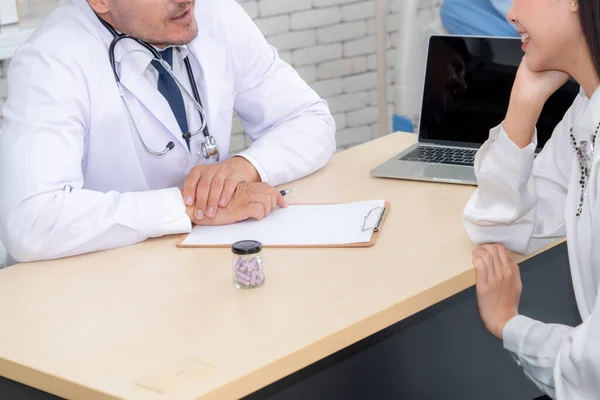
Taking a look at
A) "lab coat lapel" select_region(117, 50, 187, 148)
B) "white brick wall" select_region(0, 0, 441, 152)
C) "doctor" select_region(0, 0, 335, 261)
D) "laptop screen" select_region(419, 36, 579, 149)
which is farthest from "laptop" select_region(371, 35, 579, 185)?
"white brick wall" select_region(0, 0, 441, 152)

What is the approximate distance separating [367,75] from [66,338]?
3.06m

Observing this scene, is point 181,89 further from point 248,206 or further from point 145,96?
point 248,206

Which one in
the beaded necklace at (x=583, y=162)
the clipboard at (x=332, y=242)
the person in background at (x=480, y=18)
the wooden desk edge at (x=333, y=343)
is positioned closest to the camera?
the wooden desk edge at (x=333, y=343)

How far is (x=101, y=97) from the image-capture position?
188cm

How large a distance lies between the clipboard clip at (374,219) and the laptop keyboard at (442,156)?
1.10 ft

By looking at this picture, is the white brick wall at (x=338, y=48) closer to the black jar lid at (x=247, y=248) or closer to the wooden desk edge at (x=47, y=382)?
the black jar lid at (x=247, y=248)

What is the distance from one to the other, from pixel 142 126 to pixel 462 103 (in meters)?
0.70

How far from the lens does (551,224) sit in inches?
64.6

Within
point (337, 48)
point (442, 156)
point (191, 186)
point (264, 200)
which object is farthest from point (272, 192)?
point (337, 48)

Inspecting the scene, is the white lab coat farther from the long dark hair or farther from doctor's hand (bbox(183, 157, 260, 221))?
doctor's hand (bbox(183, 157, 260, 221))

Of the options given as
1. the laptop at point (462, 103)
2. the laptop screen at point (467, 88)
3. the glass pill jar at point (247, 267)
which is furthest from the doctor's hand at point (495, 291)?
the laptop screen at point (467, 88)

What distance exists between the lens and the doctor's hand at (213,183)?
5.78ft

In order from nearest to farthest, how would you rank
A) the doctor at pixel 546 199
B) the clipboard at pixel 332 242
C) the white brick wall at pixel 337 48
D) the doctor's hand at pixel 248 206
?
1. the doctor at pixel 546 199
2. the clipboard at pixel 332 242
3. the doctor's hand at pixel 248 206
4. the white brick wall at pixel 337 48

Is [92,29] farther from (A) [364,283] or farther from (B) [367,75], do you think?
(B) [367,75]
